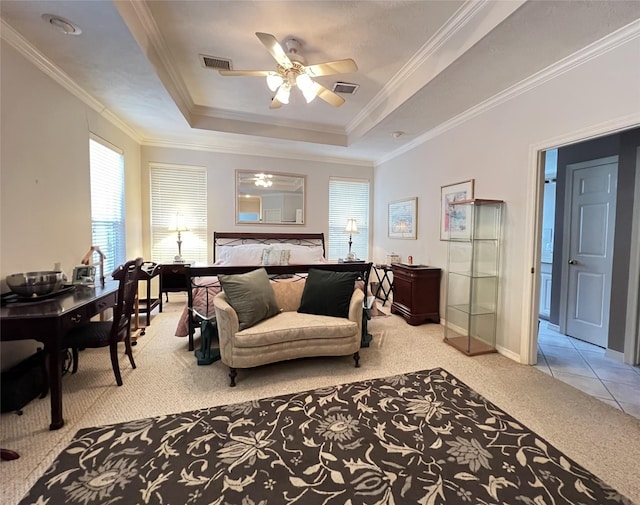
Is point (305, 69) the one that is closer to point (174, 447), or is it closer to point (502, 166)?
point (502, 166)

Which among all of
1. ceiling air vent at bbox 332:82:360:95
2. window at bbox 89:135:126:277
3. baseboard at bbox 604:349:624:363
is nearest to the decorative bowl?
window at bbox 89:135:126:277

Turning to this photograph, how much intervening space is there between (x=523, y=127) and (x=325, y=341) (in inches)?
116

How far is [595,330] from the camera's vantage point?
3.51m

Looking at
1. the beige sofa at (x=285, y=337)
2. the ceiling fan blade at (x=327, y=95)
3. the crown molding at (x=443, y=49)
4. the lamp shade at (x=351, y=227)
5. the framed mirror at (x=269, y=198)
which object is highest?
the crown molding at (x=443, y=49)

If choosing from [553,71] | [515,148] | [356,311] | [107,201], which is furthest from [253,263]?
[553,71]

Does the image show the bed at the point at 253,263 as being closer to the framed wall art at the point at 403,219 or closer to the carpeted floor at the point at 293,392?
the carpeted floor at the point at 293,392

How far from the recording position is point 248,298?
270 centimetres

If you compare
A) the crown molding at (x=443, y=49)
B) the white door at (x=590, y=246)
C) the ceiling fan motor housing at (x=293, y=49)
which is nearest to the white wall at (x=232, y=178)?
the crown molding at (x=443, y=49)

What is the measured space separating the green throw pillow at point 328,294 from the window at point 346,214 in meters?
2.93

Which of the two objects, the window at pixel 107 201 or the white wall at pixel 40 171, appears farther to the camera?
the window at pixel 107 201

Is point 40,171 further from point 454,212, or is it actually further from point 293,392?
point 454,212

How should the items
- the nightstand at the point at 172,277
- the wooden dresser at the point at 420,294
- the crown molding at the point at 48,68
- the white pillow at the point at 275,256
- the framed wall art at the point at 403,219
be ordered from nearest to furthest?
the crown molding at the point at 48,68 → the wooden dresser at the point at 420,294 → the nightstand at the point at 172,277 → the white pillow at the point at 275,256 → the framed wall art at the point at 403,219

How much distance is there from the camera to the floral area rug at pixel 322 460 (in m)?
1.49

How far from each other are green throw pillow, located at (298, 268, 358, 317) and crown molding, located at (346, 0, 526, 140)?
2.18 m
